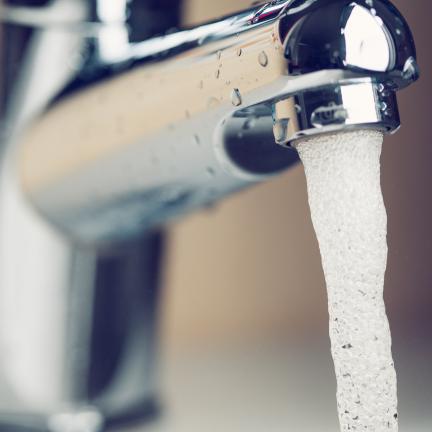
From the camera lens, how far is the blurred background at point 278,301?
0.39 metres

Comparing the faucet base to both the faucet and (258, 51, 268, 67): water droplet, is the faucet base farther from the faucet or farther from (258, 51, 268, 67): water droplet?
(258, 51, 268, 67): water droplet

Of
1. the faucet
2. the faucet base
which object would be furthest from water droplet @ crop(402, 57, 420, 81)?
the faucet base

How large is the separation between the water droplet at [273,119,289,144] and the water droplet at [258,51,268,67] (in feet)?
0.08

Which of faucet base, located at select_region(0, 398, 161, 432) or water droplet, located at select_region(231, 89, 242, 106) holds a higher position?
water droplet, located at select_region(231, 89, 242, 106)

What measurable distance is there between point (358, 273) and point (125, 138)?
0.57ft

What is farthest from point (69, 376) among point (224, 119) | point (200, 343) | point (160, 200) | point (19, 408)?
point (200, 343)

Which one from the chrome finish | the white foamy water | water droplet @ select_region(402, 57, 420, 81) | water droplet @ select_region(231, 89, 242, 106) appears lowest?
the white foamy water

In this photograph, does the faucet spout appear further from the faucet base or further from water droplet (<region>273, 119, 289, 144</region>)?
the faucet base

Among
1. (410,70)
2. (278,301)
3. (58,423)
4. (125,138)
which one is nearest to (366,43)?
(410,70)

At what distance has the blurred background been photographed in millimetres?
385

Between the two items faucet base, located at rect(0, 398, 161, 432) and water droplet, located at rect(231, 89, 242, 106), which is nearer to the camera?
water droplet, located at rect(231, 89, 242, 106)

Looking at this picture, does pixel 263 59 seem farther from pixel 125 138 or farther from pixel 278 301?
pixel 278 301

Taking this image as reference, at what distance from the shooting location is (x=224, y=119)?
1.15 feet

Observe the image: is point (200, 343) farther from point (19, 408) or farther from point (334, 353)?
point (334, 353)
